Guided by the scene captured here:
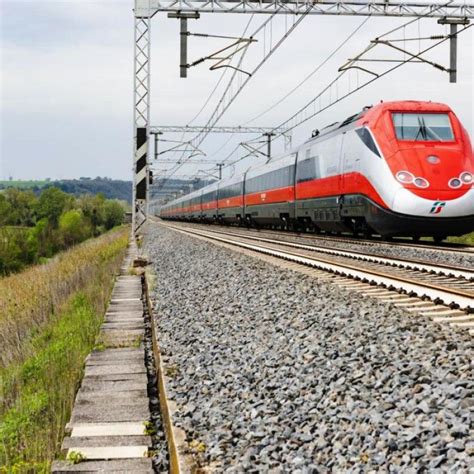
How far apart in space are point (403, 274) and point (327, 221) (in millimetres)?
10410

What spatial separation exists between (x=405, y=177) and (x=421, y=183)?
0.37 metres

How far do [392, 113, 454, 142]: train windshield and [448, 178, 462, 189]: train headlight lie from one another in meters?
1.37

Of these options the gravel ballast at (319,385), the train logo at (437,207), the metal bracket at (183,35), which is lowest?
the gravel ballast at (319,385)

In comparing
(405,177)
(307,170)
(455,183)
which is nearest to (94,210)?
(307,170)

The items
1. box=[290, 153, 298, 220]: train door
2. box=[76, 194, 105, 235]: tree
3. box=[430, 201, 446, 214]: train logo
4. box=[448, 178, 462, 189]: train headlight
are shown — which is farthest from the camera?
box=[76, 194, 105, 235]: tree

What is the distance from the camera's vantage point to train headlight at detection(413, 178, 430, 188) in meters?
15.1

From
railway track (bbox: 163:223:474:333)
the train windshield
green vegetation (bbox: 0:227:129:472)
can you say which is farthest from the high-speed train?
green vegetation (bbox: 0:227:129:472)

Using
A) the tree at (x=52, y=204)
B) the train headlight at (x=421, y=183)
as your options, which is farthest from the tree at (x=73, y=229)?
the train headlight at (x=421, y=183)

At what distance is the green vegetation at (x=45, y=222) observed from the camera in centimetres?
6788

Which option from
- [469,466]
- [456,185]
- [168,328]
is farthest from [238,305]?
[456,185]

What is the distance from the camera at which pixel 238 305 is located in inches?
301

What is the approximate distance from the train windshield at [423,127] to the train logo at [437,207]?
6.36 feet

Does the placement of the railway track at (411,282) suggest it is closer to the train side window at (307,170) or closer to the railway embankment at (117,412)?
the railway embankment at (117,412)

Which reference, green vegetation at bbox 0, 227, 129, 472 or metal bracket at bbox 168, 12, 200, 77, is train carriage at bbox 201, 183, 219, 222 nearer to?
metal bracket at bbox 168, 12, 200, 77
